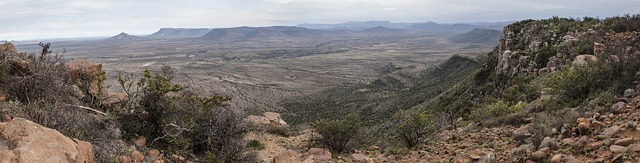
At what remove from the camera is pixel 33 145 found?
5.09 metres

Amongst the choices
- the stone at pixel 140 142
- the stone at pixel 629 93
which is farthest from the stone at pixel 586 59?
the stone at pixel 140 142

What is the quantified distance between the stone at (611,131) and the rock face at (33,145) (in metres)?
8.60

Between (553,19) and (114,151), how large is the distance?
Answer: 94.1 ft

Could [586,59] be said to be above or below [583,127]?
above

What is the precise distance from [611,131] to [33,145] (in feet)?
Answer: 29.8

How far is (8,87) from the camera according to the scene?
8.31 m

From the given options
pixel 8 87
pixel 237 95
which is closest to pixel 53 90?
pixel 8 87

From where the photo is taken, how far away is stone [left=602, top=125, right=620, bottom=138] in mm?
6422

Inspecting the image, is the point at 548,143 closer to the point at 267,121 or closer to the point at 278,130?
the point at 278,130

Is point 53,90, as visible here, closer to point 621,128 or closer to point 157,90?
point 157,90

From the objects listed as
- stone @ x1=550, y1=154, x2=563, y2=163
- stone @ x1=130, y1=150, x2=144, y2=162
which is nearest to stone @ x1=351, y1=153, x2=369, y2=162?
stone @ x1=550, y1=154, x2=563, y2=163

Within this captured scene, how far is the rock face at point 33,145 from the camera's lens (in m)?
4.85

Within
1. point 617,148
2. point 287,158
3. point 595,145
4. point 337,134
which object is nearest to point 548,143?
point 595,145

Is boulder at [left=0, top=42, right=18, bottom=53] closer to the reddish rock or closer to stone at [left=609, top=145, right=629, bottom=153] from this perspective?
the reddish rock
